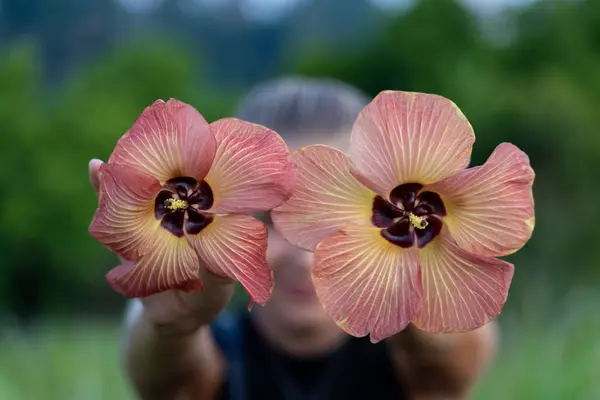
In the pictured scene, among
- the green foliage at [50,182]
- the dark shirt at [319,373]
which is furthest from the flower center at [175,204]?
the green foliage at [50,182]

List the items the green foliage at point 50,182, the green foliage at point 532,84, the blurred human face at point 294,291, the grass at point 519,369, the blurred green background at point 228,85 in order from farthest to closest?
the green foliage at point 50,182, the blurred green background at point 228,85, the green foliage at point 532,84, the grass at point 519,369, the blurred human face at point 294,291

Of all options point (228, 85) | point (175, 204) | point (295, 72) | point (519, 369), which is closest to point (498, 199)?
point (175, 204)

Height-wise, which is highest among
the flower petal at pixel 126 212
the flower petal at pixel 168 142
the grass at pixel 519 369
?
the grass at pixel 519 369

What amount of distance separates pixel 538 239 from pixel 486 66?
218cm

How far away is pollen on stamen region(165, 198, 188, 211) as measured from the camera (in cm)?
35

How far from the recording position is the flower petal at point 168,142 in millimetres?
339

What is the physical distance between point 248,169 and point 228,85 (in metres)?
7.29

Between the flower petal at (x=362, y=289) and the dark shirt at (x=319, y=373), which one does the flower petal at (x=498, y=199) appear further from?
the dark shirt at (x=319, y=373)

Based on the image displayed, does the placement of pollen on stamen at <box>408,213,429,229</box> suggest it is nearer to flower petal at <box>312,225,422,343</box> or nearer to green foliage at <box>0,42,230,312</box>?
flower petal at <box>312,225,422,343</box>

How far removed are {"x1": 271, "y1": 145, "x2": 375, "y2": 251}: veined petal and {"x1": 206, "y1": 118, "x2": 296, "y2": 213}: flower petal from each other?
0.01 m

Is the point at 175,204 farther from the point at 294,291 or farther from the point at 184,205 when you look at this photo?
the point at 294,291

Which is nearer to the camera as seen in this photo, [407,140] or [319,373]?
[407,140]

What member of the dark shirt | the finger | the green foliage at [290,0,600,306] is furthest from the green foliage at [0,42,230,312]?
the finger

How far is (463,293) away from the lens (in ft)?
1.14
